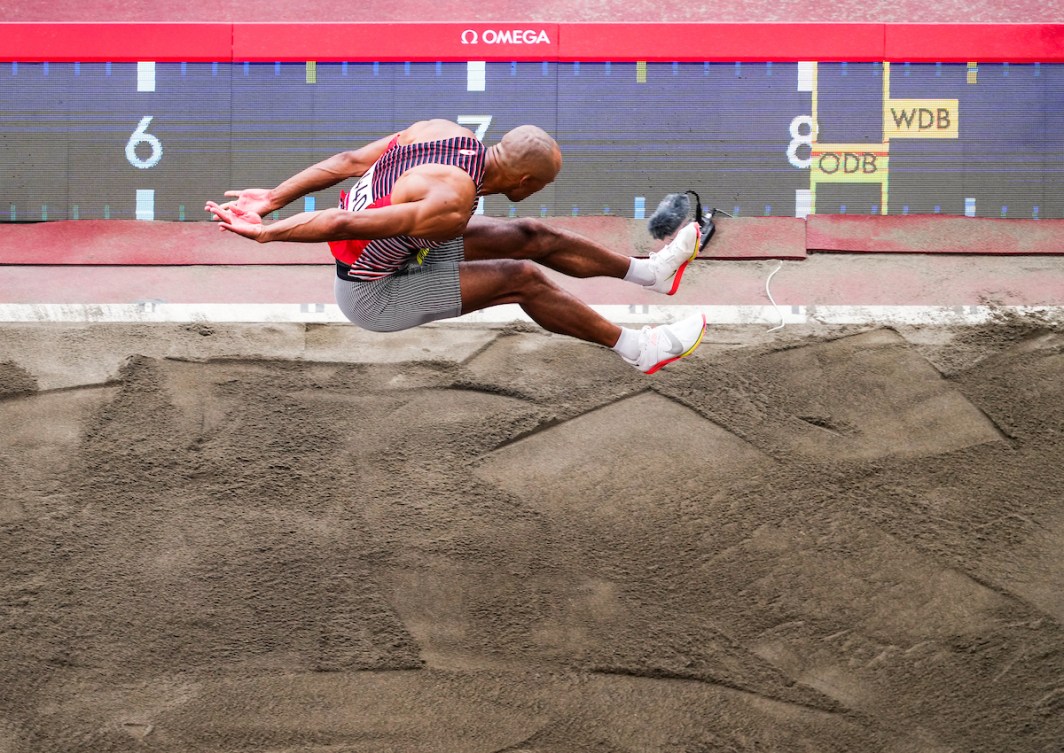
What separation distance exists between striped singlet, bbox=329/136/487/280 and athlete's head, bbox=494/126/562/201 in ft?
0.33

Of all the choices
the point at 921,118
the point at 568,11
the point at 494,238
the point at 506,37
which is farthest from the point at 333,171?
the point at 921,118

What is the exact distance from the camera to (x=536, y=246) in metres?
5.60

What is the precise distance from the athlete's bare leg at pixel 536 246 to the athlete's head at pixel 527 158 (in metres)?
0.47

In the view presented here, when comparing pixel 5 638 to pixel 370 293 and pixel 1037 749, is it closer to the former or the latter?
pixel 370 293

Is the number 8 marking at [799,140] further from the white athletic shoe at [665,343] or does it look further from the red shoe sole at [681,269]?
the white athletic shoe at [665,343]

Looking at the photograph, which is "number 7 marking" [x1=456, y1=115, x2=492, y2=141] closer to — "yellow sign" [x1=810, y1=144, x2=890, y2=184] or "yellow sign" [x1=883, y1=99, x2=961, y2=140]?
"yellow sign" [x1=810, y1=144, x2=890, y2=184]

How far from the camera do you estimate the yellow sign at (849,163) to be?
7141 mm

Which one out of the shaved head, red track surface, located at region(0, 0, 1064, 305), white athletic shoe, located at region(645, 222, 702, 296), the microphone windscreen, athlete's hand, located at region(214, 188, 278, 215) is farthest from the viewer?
red track surface, located at region(0, 0, 1064, 305)

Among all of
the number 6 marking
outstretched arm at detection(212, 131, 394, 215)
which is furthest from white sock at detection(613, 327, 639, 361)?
the number 6 marking

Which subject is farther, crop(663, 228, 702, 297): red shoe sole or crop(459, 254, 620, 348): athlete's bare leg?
crop(663, 228, 702, 297): red shoe sole

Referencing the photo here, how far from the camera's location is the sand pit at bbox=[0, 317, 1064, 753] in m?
5.48

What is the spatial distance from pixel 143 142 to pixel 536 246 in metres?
2.92

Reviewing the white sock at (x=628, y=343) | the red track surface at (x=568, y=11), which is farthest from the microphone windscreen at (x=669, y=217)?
the red track surface at (x=568, y=11)

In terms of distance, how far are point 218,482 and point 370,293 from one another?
4.49 feet
